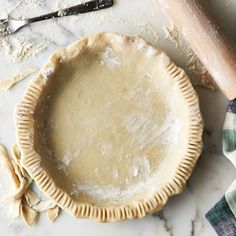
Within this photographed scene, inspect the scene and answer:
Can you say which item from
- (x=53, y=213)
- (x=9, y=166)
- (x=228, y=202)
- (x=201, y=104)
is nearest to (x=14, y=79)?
(x=9, y=166)

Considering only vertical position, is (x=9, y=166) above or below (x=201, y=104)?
below

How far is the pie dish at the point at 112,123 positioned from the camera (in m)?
1.54

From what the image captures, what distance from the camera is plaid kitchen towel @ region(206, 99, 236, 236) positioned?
153cm

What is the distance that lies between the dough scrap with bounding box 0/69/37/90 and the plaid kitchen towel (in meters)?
0.45

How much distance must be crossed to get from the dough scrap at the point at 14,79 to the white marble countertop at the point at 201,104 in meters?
0.01

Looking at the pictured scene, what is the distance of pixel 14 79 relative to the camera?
1585 mm

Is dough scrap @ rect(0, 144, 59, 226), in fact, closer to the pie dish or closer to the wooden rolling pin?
the pie dish

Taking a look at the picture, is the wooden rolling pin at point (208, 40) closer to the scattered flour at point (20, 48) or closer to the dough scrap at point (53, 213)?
the scattered flour at point (20, 48)

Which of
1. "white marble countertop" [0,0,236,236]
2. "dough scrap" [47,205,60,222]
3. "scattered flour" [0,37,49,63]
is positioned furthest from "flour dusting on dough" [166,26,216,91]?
"dough scrap" [47,205,60,222]

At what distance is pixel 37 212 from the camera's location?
1580 millimetres

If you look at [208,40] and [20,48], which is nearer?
[208,40]

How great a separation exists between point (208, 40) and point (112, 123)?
280mm

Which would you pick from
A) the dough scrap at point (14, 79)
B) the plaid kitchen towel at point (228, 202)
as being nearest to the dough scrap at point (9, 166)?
the dough scrap at point (14, 79)

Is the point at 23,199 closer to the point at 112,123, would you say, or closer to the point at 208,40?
the point at 112,123
